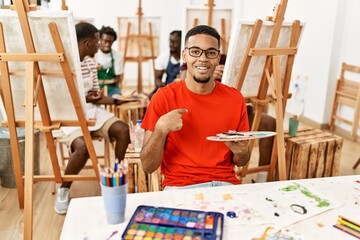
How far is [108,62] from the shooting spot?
3.96 m

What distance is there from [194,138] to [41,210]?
1496 mm

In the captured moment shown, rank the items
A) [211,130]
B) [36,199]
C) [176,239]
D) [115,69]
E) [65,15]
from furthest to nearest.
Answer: [115,69] < [36,199] < [65,15] < [211,130] < [176,239]

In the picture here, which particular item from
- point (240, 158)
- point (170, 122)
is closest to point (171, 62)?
point (240, 158)

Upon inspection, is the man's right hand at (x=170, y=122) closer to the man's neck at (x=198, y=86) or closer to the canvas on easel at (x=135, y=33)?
the man's neck at (x=198, y=86)

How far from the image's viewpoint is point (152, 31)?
213 inches

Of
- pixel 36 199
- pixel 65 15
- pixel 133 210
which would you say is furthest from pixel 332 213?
pixel 36 199

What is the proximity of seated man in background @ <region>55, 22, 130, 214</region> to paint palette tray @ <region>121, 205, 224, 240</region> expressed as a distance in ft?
4.35

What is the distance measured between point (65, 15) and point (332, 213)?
152 cm

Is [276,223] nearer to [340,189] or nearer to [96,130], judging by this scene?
[340,189]

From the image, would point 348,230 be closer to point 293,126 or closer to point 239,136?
point 239,136

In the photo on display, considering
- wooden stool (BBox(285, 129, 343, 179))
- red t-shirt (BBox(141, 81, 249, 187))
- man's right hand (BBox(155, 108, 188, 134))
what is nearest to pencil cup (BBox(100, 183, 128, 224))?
man's right hand (BBox(155, 108, 188, 134))

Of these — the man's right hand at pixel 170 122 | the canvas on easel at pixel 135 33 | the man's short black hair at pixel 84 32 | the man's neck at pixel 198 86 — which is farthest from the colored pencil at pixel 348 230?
the canvas on easel at pixel 135 33

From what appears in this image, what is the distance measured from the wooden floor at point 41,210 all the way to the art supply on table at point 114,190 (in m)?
1.32

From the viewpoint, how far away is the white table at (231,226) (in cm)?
103
